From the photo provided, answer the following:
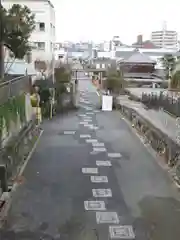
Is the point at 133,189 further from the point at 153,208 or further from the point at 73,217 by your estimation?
the point at 73,217

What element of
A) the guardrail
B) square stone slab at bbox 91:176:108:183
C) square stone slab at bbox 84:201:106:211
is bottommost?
square stone slab at bbox 84:201:106:211

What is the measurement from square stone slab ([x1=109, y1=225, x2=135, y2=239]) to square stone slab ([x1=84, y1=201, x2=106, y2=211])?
0.77 meters

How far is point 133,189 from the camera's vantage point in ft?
25.7

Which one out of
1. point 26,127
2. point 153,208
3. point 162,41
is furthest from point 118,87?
point 162,41

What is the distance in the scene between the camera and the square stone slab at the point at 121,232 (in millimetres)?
5664

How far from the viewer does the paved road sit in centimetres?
588

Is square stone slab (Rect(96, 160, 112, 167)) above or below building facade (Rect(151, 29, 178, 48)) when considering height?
below

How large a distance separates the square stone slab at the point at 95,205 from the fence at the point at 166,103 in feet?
29.6

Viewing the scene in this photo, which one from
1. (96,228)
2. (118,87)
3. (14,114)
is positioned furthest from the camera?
(118,87)

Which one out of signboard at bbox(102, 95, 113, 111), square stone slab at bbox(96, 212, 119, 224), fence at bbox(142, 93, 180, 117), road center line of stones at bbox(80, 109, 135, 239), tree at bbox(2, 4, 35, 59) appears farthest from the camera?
signboard at bbox(102, 95, 113, 111)

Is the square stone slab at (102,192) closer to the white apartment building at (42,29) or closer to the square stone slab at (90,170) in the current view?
the square stone slab at (90,170)

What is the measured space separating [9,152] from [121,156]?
351 cm

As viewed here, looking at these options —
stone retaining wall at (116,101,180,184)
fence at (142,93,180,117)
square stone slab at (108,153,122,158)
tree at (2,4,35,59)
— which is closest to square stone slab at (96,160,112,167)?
square stone slab at (108,153,122,158)

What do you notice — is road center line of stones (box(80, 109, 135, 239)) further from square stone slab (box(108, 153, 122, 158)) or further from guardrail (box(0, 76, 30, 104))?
guardrail (box(0, 76, 30, 104))
